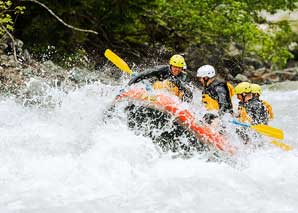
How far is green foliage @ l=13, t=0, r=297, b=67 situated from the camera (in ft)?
42.3

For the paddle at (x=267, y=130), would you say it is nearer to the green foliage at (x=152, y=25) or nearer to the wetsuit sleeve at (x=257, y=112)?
the wetsuit sleeve at (x=257, y=112)

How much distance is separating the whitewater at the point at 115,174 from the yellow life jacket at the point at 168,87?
2.19 feet

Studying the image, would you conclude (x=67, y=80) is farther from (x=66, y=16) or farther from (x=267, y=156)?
(x=267, y=156)

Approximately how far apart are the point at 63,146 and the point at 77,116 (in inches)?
46.1

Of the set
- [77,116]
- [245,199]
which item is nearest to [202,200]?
[245,199]

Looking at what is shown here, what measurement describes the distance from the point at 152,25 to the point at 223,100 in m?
8.52

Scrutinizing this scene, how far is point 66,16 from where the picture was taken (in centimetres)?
1311

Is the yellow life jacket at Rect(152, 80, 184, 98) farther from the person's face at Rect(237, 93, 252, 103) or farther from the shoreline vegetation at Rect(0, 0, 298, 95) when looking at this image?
the shoreline vegetation at Rect(0, 0, 298, 95)

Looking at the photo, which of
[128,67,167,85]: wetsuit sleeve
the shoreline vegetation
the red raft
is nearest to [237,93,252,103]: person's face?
the red raft

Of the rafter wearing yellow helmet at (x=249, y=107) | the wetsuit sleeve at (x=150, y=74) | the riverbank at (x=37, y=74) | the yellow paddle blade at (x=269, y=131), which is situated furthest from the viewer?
the riverbank at (x=37, y=74)

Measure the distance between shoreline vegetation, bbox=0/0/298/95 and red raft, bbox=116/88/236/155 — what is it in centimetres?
374

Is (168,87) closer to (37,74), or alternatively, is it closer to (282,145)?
(282,145)

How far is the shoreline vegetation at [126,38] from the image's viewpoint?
39.9ft

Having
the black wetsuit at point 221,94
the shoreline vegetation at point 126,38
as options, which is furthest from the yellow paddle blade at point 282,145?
the shoreline vegetation at point 126,38
